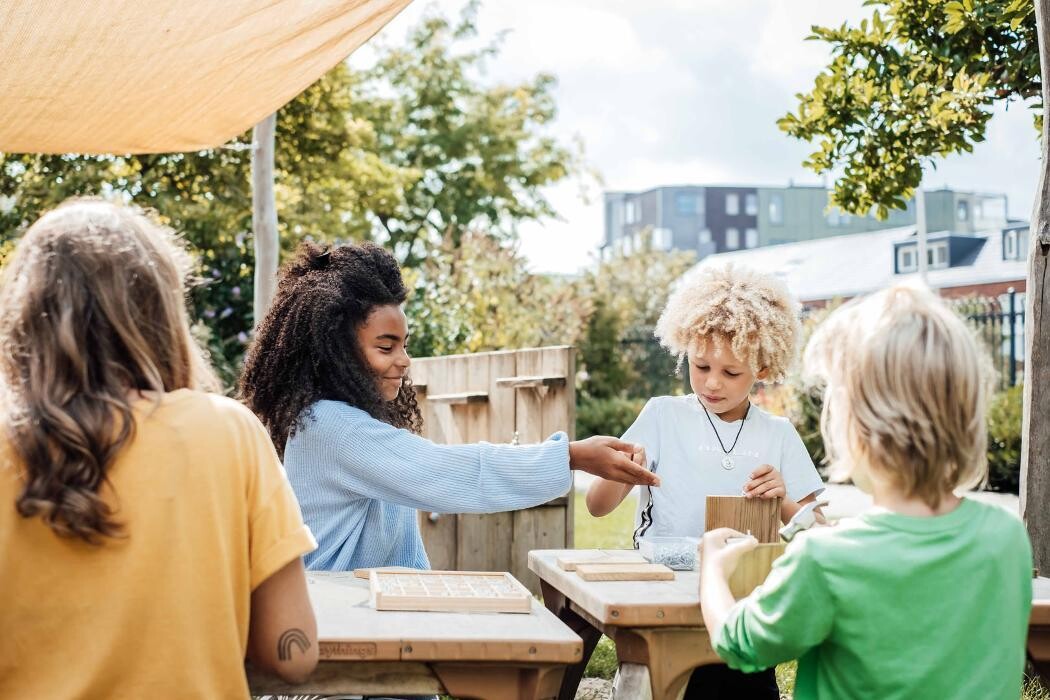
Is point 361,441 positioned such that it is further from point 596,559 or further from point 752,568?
point 752,568

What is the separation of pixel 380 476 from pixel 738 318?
1.21 metres

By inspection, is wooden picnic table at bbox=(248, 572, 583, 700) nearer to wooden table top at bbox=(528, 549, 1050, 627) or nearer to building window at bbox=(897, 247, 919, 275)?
wooden table top at bbox=(528, 549, 1050, 627)

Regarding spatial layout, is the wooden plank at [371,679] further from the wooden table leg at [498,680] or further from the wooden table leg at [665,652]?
the wooden table leg at [665,652]

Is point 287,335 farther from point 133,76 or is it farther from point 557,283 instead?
point 557,283

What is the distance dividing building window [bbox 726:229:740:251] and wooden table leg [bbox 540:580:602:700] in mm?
77709

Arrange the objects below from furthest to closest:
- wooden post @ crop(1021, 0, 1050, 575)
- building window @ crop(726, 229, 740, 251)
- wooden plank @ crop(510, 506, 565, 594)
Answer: building window @ crop(726, 229, 740, 251), wooden plank @ crop(510, 506, 565, 594), wooden post @ crop(1021, 0, 1050, 575)

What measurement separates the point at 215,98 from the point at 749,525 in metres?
2.78

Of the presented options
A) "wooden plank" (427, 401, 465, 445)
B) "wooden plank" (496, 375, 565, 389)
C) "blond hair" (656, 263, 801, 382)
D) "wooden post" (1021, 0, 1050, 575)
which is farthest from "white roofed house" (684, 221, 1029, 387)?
"blond hair" (656, 263, 801, 382)

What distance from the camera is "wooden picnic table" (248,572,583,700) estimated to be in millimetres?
2068

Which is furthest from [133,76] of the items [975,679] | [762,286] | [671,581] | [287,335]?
[975,679]

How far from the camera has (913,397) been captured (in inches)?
73.4

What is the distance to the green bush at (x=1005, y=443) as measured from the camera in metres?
11.9

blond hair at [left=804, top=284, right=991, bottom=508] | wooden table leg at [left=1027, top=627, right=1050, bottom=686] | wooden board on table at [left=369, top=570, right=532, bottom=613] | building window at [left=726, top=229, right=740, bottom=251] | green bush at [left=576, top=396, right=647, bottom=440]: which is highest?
building window at [left=726, top=229, right=740, bottom=251]

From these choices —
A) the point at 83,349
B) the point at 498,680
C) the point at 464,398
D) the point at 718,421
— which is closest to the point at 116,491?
the point at 83,349
